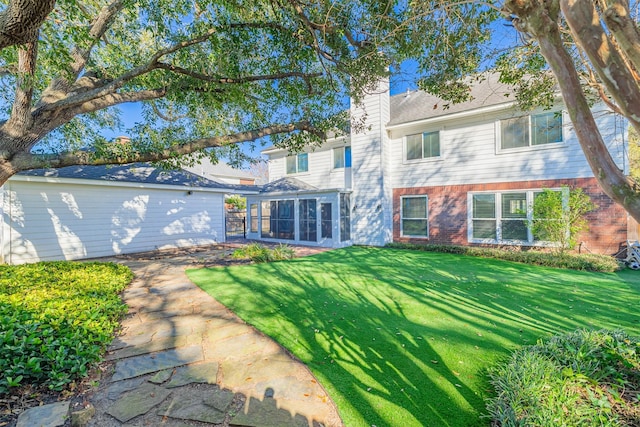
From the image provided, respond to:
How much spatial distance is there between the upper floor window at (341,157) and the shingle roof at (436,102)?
254cm

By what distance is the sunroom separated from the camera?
13.0m

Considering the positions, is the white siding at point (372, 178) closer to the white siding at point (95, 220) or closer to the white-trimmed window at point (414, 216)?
the white-trimmed window at point (414, 216)

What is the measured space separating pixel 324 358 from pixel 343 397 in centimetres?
71

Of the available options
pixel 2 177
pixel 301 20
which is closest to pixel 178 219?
pixel 2 177

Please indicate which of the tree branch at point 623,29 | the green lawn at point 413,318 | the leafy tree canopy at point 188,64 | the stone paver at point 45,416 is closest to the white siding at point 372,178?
the green lawn at point 413,318

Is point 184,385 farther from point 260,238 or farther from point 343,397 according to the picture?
point 260,238

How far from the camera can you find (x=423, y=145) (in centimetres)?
1217

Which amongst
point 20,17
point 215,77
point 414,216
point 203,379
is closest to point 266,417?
point 203,379

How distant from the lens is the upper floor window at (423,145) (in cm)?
1189

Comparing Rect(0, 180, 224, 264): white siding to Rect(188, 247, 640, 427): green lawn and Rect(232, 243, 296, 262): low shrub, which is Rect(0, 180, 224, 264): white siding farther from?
Rect(188, 247, 640, 427): green lawn

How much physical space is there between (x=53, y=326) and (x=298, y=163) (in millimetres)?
13560

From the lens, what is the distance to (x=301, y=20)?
16.6 ft

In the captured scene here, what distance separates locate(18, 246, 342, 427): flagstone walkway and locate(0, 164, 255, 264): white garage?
7.78 meters

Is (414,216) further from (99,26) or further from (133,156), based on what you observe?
(99,26)
